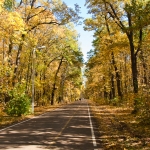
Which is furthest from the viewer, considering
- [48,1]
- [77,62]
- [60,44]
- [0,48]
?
[77,62]

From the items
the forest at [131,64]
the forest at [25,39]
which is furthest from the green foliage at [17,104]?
the forest at [131,64]

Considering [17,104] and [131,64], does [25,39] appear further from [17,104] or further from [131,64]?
[131,64]

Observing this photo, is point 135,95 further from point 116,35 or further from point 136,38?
point 116,35

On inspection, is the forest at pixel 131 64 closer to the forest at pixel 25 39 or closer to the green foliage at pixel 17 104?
the forest at pixel 25 39

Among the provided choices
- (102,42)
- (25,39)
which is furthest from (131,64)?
(25,39)

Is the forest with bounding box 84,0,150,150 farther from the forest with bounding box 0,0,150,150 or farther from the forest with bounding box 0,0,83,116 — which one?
the forest with bounding box 0,0,83,116

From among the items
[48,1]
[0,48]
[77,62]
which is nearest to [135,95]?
[48,1]

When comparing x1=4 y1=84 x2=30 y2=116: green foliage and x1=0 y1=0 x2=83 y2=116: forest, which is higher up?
x1=0 y1=0 x2=83 y2=116: forest

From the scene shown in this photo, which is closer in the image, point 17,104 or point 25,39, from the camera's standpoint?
point 17,104

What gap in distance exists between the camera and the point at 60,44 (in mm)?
45594

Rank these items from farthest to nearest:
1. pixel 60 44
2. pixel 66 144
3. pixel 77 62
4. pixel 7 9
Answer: pixel 77 62
pixel 60 44
pixel 7 9
pixel 66 144

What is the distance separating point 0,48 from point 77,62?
21263 mm

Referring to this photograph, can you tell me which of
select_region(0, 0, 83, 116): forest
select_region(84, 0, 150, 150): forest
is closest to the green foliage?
select_region(0, 0, 83, 116): forest

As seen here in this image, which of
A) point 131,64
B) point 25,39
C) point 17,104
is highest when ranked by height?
point 25,39
